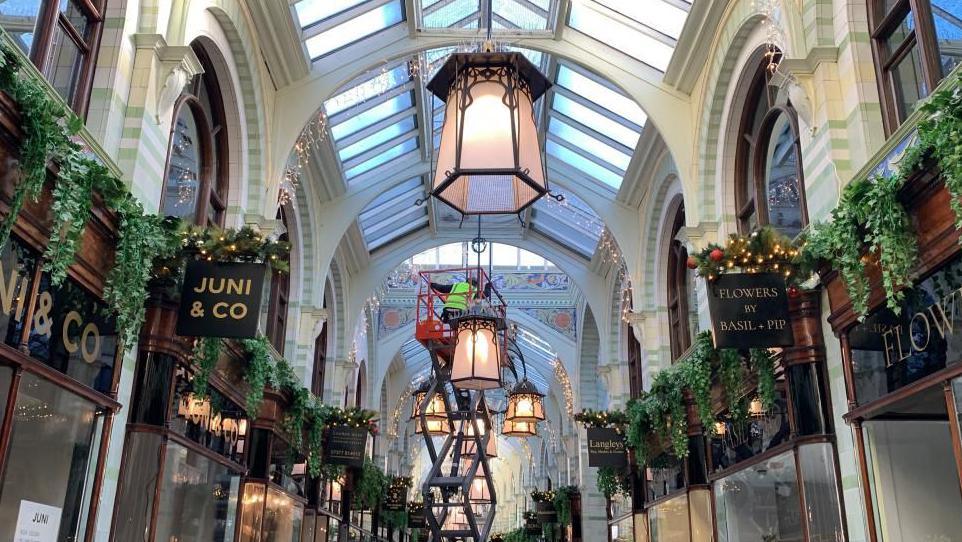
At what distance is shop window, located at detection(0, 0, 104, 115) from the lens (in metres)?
5.97

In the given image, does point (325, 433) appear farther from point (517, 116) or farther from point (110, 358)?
point (517, 116)

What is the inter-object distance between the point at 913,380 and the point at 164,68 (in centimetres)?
690

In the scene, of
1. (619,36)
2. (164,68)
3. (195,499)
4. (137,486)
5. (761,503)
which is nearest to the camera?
Result: (137,486)

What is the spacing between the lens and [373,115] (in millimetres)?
15250

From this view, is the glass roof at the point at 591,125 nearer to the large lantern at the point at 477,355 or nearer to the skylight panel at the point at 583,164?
the skylight panel at the point at 583,164

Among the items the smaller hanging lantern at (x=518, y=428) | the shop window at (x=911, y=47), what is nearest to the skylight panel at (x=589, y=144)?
the smaller hanging lantern at (x=518, y=428)

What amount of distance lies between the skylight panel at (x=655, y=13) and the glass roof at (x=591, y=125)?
1.60m

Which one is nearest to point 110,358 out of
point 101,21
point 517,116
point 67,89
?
point 67,89

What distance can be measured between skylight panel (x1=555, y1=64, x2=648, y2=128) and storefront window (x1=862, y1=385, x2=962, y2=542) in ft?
26.4

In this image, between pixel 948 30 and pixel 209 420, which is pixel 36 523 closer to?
pixel 209 420

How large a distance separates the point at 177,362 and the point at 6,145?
10.4 ft

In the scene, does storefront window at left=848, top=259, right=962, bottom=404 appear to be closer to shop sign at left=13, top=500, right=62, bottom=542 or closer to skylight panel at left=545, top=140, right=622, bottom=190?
shop sign at left=13, top=500, right=62, bottom=542

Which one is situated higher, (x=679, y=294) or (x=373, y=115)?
(x=373, y=115)

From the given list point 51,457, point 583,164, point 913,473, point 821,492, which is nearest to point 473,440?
point 583,164
